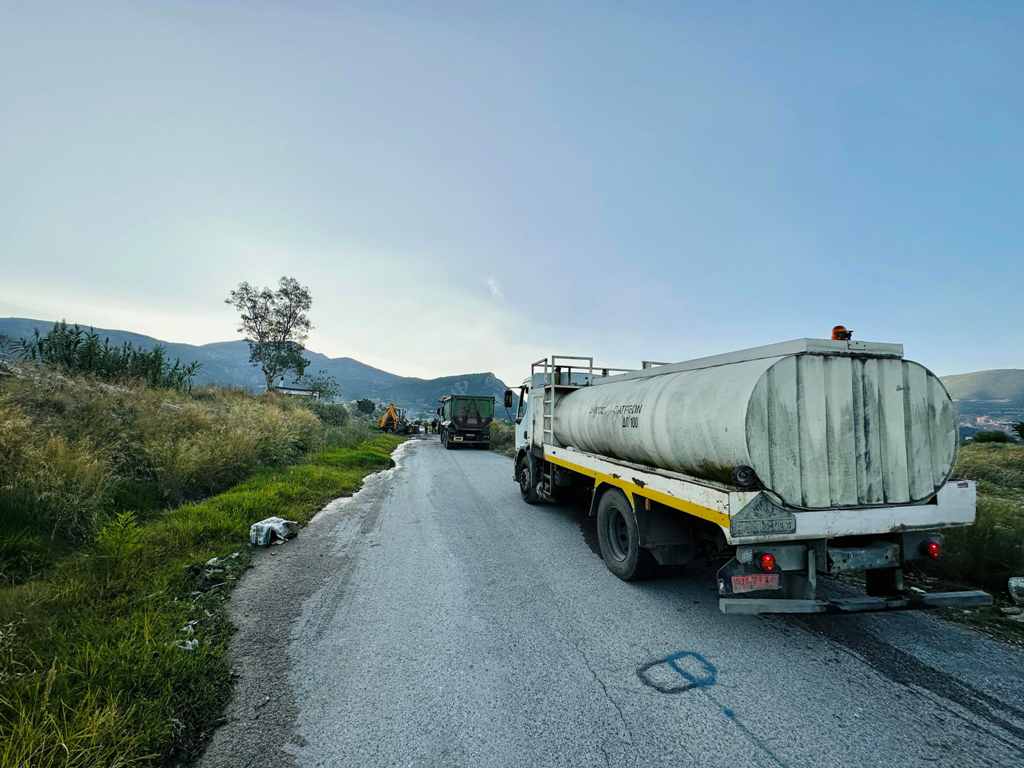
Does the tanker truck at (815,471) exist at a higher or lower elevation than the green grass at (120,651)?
higher

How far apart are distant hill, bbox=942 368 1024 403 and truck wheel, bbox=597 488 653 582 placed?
171565 mm

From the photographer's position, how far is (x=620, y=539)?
222 inches

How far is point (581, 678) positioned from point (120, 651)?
3.21 m

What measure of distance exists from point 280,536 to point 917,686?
696 centimetres

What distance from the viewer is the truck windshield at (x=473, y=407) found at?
944 inches

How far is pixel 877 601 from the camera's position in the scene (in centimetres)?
356

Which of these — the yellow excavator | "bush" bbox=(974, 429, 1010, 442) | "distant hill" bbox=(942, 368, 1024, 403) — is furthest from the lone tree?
"distant hill" bbox=(942, 368, 1024, 403)

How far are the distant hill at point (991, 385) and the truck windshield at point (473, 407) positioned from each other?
161m

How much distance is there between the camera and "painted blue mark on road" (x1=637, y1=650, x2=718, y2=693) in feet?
10.2

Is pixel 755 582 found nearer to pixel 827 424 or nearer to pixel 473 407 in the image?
pixel 827 424

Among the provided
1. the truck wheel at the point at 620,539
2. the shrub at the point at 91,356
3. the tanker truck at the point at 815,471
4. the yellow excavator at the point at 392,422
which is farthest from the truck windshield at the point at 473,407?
the tanker truck at the point at 815,471

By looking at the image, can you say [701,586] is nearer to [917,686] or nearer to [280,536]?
[917,686]

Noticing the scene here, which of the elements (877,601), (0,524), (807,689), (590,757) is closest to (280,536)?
(0,524)

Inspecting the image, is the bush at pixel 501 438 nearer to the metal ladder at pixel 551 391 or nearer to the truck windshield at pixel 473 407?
the truck windshield at pixel 473 407
